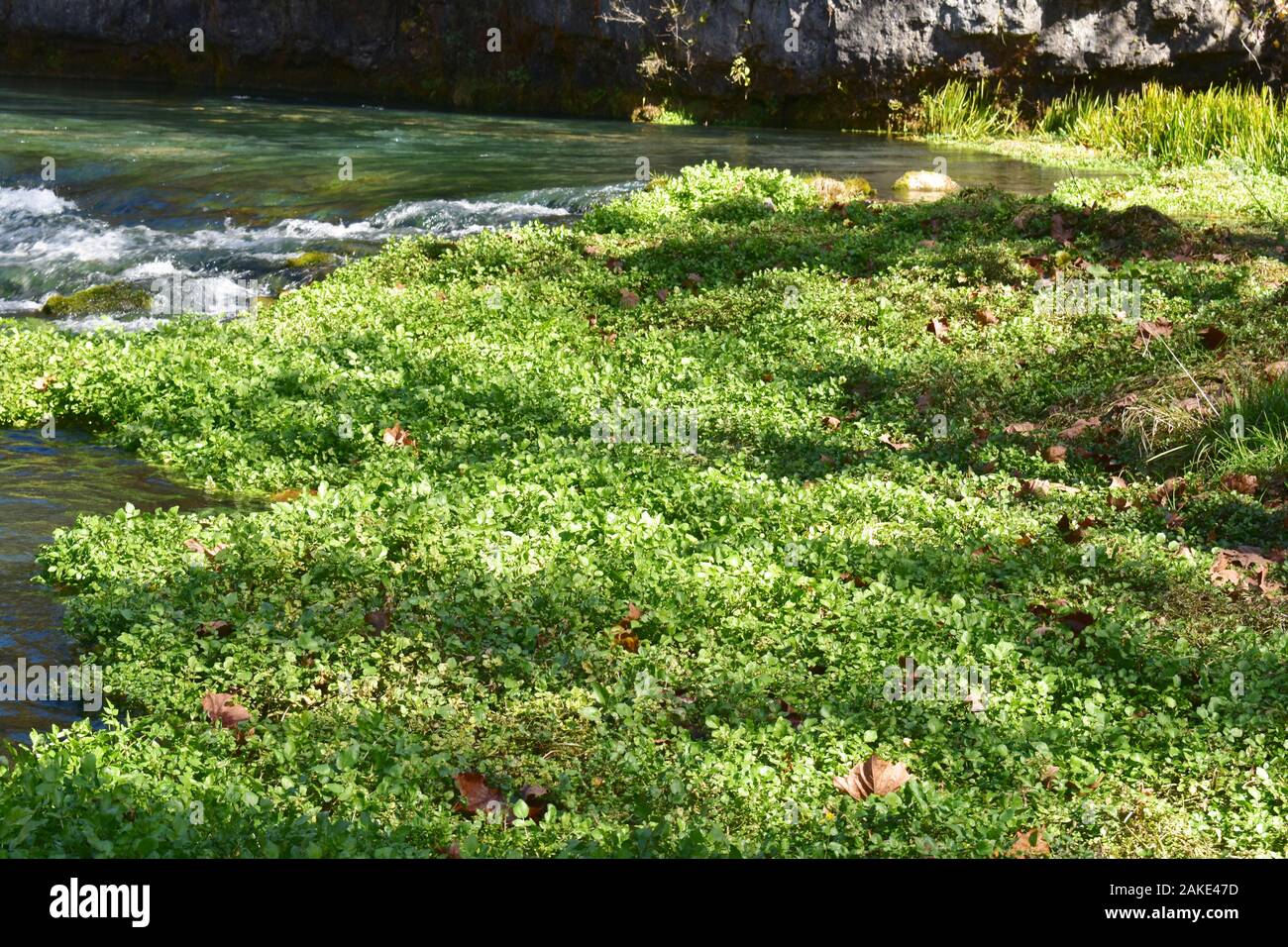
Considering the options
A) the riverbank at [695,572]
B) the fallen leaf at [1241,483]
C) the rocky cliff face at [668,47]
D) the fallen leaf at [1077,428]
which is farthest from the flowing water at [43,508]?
the rocky cliff face at [668,47]

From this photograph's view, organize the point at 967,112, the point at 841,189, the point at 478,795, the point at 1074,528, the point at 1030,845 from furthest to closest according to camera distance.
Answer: the point at 967,112 → the point at 841,189 → the point at 1074,528 → the point at 478,795 → the point at 1030,845

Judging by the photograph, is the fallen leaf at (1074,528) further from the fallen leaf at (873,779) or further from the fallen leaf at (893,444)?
the fallen leaf at (873,779)

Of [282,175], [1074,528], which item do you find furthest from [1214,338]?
[282,175]

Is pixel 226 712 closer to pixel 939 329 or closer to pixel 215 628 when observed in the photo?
pixel 215 628

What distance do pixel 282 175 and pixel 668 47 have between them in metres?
12.7

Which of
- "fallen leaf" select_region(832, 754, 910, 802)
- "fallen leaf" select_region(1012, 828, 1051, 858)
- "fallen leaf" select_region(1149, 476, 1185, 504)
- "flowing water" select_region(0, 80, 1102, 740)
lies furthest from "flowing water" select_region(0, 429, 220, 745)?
"fallen leaf" select_region(1149, 476, 1185, 504)

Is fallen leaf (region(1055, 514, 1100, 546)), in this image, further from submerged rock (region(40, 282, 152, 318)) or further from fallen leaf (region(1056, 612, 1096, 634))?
submerged rock (region(40, 282, 152, 318))

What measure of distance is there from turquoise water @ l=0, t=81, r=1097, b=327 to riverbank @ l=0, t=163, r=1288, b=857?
125 inches

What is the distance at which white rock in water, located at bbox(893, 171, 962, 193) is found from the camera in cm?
1852

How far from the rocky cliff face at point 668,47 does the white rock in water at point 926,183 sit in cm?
951

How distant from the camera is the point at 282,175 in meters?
19.0

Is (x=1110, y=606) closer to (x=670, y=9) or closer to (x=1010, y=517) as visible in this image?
(x=1010, y=517)
